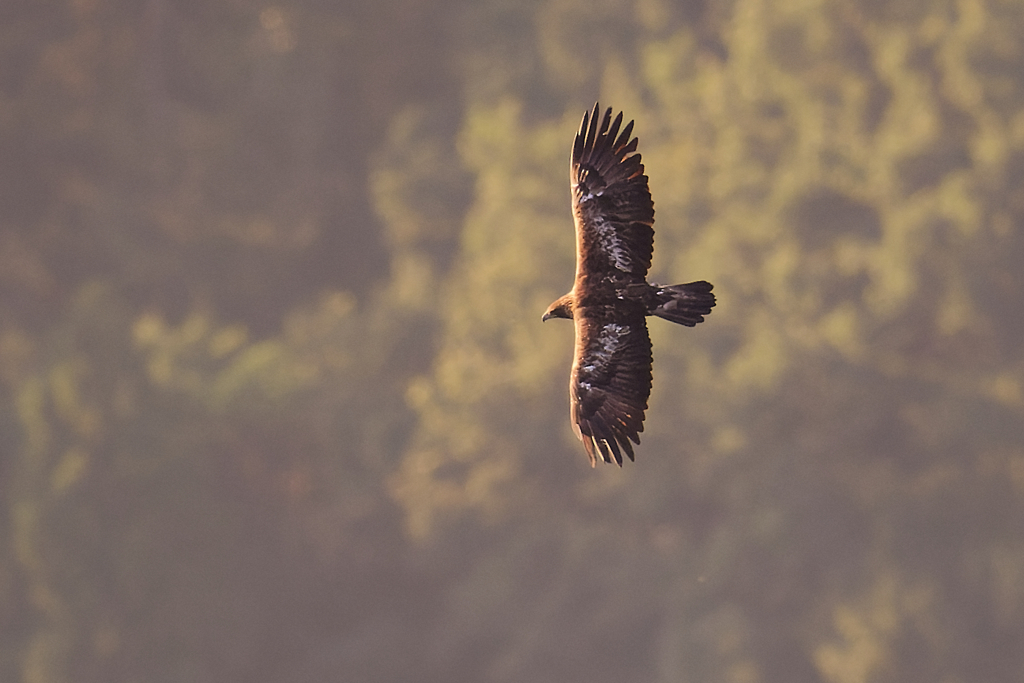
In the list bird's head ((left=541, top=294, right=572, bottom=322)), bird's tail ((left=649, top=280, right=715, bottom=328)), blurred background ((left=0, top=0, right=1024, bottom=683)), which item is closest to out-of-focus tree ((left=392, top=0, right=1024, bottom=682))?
blurred background ((left=0, top=0, right=1024, bottom=683))

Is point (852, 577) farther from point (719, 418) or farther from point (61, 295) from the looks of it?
point (61, 295)

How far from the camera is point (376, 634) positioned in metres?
48.8

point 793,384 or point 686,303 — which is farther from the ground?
point 793,384

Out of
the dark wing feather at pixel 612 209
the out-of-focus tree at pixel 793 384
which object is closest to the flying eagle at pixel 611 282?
the dark wing feather at pixel 612 209

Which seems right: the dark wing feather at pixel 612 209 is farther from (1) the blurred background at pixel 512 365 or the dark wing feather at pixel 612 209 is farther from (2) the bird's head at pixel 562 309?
(1) the blurred background at pixel 512 365

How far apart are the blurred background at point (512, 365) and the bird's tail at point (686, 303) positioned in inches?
1168

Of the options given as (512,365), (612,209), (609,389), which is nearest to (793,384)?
(512,365)

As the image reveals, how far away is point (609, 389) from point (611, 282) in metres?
0.77

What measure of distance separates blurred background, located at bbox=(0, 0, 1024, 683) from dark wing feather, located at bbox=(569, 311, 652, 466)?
95.0 ft

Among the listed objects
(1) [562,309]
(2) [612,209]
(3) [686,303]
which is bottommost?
(3) [686,303]

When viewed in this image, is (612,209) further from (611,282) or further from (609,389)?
(609,389)

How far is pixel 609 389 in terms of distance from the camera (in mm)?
12719

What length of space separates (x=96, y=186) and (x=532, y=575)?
18255 millimetres

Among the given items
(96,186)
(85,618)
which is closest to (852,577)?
(85,618)
